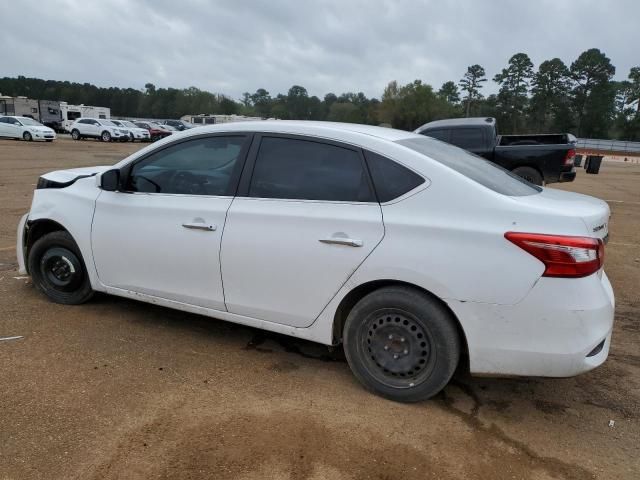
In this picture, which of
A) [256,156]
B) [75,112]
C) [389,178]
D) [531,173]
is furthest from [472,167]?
[75,112]

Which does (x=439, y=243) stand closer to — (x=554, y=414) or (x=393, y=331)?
(x=393, y=331)

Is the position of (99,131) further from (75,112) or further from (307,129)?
(307,129)

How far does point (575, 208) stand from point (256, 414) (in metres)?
2.15

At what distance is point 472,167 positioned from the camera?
10.6 feet

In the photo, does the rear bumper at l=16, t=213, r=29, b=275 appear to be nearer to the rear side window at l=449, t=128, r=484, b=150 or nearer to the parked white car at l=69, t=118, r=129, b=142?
the rear side window at l=449, t=128, r=484, b=150

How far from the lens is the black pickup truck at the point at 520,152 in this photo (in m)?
10.5

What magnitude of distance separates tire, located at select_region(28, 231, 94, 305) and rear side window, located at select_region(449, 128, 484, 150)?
28.0 ft

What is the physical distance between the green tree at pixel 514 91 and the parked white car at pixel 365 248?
96.2 m

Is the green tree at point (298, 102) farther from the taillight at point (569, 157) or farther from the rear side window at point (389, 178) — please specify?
the rear side window at point (389, 178)

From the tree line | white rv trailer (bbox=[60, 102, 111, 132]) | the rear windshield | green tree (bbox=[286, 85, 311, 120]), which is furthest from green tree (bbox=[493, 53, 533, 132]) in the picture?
the rear windshield

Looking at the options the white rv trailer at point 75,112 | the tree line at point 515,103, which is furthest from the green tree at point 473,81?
the white rv trailer at point 75,112

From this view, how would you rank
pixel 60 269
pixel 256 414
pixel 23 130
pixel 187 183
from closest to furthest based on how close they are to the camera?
pixel 256 414 < pixel 187 183 < pixel 60 269 < pixel 23 130

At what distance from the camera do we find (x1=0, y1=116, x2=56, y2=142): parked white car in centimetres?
2831

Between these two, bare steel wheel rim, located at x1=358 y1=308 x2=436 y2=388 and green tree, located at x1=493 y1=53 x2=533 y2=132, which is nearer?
bare steel wheel rim, located at x1=358 y1=308 x2=436 y2=388
